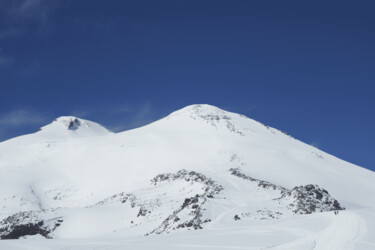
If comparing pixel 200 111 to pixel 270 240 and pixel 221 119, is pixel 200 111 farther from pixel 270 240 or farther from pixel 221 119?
pixel 270 240

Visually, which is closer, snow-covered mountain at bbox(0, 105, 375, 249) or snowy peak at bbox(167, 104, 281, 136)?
snow-covered mountain at bbox(0, 105, 375, 249)

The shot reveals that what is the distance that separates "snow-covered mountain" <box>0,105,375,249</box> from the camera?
65.5 ft

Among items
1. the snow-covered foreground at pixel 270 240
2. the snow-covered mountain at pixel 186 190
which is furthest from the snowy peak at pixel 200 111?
the snow-covered foreground at pixel 270 240

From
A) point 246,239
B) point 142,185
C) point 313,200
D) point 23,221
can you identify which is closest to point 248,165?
point 142,185

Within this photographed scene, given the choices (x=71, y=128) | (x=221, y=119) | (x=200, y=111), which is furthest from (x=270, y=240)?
(x=71, y=128)

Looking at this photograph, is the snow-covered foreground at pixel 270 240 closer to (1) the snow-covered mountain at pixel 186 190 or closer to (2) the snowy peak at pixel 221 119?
(1) the snow-covered mountain at pixel 186 190

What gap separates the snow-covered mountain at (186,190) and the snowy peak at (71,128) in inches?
349

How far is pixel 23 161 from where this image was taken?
3268 inches

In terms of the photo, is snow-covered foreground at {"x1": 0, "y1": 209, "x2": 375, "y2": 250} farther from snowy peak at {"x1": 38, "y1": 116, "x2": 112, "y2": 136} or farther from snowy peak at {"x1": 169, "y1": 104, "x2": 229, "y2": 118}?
snowy peak at {"x1": 38, "y1": 116, "x2": 112, "y2": 136}

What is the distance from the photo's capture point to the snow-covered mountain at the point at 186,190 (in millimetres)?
19969

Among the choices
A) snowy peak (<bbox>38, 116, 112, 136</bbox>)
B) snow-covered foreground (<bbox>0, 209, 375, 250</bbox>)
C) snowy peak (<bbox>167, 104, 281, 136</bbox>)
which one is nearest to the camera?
snow-covered foreground (<bbox>0, 209, 375, 250</bbox>)

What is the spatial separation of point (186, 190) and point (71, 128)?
96.8 metres

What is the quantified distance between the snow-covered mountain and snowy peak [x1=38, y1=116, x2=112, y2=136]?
8859 mm

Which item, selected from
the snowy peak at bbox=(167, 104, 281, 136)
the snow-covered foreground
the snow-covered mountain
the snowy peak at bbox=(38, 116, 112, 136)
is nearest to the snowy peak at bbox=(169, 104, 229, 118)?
the snowy peak at bbox=(167, 104, 281, 136)
